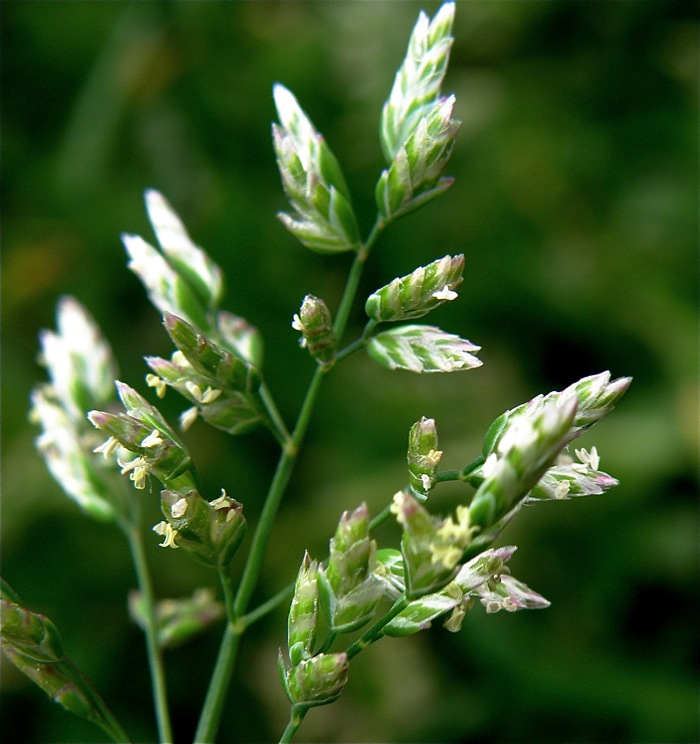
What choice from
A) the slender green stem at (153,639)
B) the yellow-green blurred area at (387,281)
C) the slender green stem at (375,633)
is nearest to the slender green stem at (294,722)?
the slender green stem at (375,633)

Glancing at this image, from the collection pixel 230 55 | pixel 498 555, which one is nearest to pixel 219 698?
pixel 498 555

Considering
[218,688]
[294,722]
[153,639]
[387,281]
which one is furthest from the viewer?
[387,281]

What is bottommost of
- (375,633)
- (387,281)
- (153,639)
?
(387,281)

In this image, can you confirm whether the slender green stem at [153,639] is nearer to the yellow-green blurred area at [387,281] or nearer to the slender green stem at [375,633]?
the slender green stem at [375,633]

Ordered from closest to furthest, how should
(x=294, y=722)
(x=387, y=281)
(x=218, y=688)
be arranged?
(x=294, y=722)
(x=218, y=688)
(x=387, y=281)

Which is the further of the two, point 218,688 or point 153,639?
point 153,639

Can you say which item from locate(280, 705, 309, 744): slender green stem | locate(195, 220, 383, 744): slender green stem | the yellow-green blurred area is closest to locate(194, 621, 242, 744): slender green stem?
locate(195, 220, 383, 744): slender green stem

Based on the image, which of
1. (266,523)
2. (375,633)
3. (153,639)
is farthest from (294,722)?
(153,639)

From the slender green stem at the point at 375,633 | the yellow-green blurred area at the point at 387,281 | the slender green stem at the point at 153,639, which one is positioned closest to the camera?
the slender green stem at the point at 375,633

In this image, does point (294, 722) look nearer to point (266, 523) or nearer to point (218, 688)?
point (218, 688)
